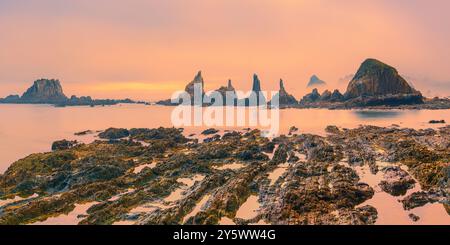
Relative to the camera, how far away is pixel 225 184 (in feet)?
74.9

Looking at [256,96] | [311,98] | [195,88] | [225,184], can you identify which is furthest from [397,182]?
[195,88]

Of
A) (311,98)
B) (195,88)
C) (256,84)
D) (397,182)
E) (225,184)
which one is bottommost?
(225,184)

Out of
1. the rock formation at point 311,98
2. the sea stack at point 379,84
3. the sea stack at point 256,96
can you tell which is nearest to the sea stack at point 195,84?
the sea stack at point 256,96

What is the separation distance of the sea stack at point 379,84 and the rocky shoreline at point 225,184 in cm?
10222

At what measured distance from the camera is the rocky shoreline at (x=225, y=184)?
18.0 metres

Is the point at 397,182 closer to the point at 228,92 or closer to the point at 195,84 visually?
the point at 228,92

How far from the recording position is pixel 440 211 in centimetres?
1702

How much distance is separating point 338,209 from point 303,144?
2080cm

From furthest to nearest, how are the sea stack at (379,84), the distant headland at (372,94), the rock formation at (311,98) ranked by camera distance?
the rock formation at (311,98) < the sea stack at (379,84) < the distant headland at (372,94)

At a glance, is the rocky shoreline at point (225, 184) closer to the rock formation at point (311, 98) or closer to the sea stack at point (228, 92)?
the rock formation at point (311, 98)

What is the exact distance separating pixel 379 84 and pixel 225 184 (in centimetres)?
13119
